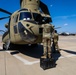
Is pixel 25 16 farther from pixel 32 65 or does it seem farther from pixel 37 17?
pixel 32 65

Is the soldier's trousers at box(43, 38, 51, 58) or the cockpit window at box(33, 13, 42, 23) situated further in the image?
the cockpit window at box(33, 13, 42, 23)

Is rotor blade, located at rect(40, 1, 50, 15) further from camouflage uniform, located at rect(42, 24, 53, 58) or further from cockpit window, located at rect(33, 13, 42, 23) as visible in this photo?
camouflage uniform, located at rect(42, 24, 53, 58)

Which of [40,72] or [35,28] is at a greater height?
[35,28]

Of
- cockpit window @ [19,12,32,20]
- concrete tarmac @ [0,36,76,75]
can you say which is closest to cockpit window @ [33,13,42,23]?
cockpit window @ [19,12,32,20]

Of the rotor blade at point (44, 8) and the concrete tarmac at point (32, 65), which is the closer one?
the concrete tarmac at point (32, 65)

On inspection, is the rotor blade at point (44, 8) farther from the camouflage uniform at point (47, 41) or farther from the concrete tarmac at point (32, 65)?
the camouflage uniform at point (47, 41)

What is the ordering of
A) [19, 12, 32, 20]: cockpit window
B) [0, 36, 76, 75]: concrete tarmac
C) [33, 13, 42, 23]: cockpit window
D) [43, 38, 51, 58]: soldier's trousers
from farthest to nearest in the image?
[33, 13, 42, 23]: cockpit window, [19, 12, 32, 20]: cockpit window, [43, 38, 51, 58]: soldier's trousers, [0, 36, 76, 75]: concrete tarmac

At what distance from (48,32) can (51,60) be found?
1250 mm

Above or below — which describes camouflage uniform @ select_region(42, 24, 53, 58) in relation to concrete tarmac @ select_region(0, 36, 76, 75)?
above

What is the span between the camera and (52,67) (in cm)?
511

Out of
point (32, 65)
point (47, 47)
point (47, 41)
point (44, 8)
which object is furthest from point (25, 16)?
point (44, 8)

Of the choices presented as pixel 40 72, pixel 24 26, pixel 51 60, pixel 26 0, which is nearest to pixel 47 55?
pixel 51 60

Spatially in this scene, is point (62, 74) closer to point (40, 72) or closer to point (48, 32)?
point (40, 72)

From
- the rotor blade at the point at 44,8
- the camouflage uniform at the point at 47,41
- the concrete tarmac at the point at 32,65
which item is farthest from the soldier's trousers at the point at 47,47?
the rotor blade at the point at 44,8
